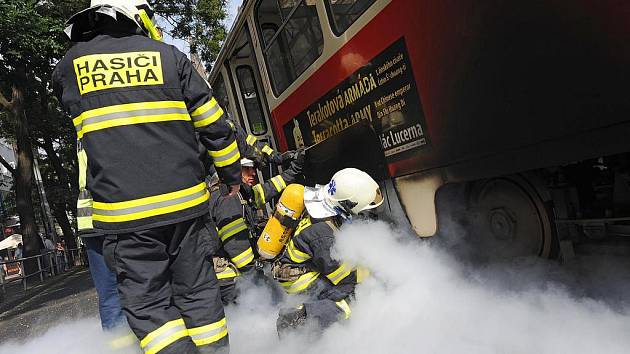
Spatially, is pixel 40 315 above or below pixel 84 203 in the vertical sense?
below

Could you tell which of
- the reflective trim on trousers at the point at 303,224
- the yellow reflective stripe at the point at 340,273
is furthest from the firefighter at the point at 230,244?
the yellow reflective stripe at the point at 340,273

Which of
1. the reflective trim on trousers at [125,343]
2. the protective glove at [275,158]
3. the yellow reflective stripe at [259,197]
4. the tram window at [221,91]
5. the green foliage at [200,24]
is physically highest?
the green foliage at [200,24]

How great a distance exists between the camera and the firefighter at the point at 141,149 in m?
2.33

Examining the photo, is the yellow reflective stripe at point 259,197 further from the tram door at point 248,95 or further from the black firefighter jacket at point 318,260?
the tram door at point 248,95

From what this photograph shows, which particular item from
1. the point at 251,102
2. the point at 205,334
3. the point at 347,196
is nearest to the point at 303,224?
the point at 347,196

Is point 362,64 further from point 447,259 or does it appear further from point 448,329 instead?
point 448,329

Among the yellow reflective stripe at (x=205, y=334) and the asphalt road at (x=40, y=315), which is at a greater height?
the yellow reflective stripe at (x=205, y=334)

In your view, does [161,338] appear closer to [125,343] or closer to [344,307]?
[125,343]

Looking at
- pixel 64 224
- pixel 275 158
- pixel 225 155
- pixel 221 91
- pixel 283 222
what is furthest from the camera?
pixel 64 224

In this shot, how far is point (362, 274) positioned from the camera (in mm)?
3131

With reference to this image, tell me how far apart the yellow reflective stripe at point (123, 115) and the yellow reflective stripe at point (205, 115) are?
16cm

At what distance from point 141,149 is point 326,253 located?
4.13 ft

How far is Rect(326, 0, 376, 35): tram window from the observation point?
3.02 meters

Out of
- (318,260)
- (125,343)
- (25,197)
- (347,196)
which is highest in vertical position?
(25,197)
